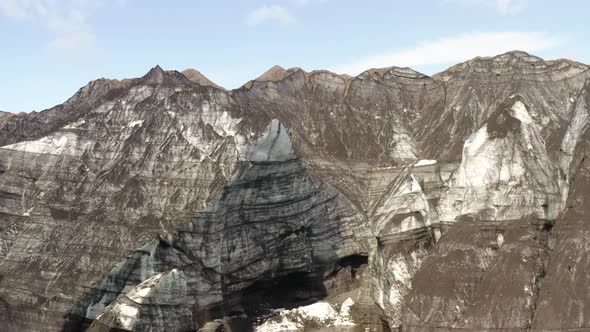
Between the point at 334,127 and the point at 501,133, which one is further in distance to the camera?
the point at 334,127

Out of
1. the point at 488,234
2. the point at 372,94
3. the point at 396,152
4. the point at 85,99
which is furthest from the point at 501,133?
the point at 85,99

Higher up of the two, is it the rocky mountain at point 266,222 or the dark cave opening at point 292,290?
the rocky mountain at point 266,222

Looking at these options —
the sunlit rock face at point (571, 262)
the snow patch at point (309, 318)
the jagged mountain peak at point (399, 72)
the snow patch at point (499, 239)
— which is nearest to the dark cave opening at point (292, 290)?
the snow patch at point (309, 318)

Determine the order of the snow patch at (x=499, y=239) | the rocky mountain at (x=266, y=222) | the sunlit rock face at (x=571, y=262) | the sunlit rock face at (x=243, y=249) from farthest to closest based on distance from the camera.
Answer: the sunlit rock face at (x=243, y=249)
the snow patch at (x=499, y=239)
the rocky mountain at (x=266, y=222)
the sunlit rock face at (x=571, y=262)

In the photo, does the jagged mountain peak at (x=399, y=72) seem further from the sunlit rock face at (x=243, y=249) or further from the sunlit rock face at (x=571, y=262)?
the sunlit rock face at (x=571, y=262)

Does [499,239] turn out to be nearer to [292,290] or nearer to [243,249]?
[243,249]

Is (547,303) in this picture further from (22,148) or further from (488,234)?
(22,148)

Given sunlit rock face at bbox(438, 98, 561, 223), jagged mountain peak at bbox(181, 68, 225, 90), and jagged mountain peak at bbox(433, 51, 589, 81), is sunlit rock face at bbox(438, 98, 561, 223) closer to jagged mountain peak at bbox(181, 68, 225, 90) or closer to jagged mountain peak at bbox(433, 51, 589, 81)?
jagged mountain peak at bbox(433, 51, 589, 81)

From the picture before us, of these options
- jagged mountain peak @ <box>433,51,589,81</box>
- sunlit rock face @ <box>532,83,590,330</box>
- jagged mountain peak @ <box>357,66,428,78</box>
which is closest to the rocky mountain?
sunlit rock face @ <box>532,83,590,330</box>
